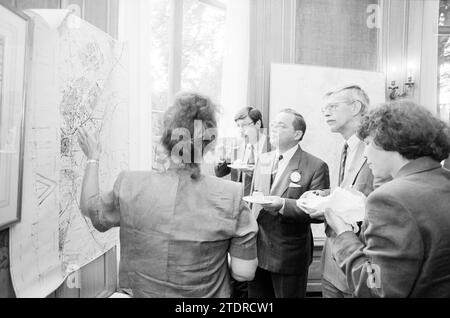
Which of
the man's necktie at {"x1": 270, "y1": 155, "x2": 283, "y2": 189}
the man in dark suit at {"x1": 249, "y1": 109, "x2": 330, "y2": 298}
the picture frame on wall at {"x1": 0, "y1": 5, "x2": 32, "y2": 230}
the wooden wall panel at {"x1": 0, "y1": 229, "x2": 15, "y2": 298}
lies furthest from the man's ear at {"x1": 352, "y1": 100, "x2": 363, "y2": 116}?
the wooden wall panel at {"x1": 0, "y1": 229, "x2": 15, "y2": 298}

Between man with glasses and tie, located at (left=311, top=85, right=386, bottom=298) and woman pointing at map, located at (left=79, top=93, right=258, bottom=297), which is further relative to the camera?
man with glasses and tie, located at (left=311, top=85, right=386, bottom=298)

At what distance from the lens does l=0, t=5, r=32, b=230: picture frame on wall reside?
2.74 feet

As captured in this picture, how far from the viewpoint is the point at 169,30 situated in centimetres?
177

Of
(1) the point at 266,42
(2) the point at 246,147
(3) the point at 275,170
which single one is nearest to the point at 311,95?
(1) the point at 266,42

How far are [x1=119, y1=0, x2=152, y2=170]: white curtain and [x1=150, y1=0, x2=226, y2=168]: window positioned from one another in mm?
50

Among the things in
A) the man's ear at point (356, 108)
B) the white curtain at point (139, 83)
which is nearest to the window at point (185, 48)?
the white curtain at point (139, 83)

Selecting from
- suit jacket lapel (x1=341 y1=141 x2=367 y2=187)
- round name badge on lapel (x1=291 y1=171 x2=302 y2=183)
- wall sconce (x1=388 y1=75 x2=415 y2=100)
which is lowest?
round name badge on lapel (x1=291 y1=171 x2=302 y2=183)

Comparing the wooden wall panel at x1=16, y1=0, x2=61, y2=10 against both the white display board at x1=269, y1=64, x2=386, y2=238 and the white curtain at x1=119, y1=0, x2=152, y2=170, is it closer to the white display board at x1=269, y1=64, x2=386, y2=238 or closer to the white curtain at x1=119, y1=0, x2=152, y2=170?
the white curtain at x1=119, y1=0, x2=152, y2=170

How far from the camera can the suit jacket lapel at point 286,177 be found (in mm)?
1519

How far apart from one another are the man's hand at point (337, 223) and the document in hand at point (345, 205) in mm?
12

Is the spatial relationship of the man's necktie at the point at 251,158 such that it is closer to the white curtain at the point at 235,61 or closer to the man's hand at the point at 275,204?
the white curtain at the point at 235,61

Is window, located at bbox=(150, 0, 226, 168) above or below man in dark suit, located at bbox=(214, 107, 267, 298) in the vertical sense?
above

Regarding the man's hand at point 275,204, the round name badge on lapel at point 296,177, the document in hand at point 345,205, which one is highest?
the round name badge on lapel at point 296,177
